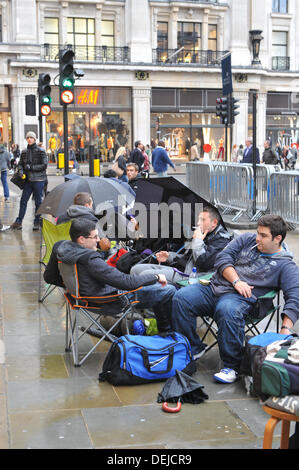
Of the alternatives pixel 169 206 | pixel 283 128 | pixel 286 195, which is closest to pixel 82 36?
pixel 283 128

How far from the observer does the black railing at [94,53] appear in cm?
4084

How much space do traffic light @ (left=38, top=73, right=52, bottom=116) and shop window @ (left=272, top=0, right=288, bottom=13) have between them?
103 ft

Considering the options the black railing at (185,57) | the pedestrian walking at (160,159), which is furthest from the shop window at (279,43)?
the pedestrian walking at (160,159)

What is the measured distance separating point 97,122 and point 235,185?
26130mm

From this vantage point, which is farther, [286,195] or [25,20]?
[25,20]

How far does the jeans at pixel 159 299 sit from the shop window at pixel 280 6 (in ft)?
146

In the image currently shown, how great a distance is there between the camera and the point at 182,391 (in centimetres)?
508

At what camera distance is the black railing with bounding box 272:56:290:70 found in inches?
1860

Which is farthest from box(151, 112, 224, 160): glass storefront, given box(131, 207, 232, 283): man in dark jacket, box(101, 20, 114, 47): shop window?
box(131, 207, 232, 283): man in dark jacket

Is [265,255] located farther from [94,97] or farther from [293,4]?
[293,4]

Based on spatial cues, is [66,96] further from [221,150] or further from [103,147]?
[221,150]

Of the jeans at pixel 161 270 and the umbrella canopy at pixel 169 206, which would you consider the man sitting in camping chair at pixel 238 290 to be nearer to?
the jeans at pixel 161 270

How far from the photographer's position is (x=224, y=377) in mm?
5438
